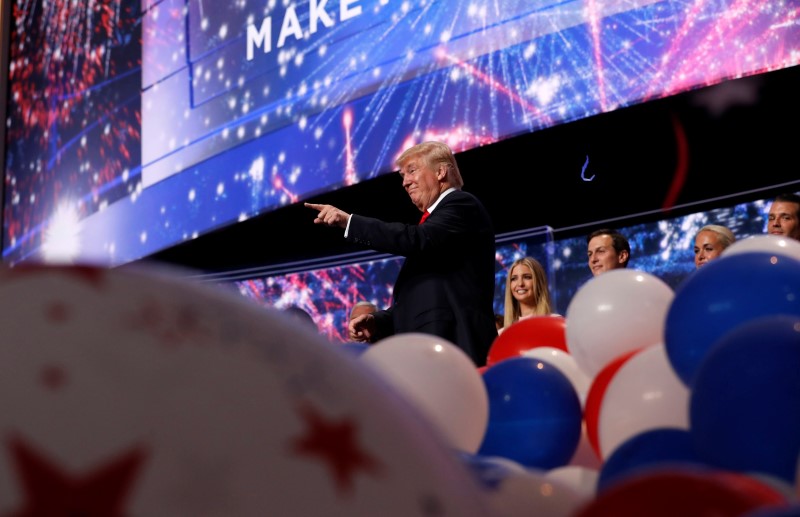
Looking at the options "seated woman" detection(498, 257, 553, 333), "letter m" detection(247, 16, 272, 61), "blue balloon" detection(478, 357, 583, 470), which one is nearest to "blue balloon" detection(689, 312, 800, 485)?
"blue balloon" detection(478, 357, 583, 470)

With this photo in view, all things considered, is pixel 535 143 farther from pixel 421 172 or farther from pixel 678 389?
pixel 678 389

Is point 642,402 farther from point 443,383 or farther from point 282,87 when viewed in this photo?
point 282,87

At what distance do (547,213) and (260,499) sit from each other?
3.63 metres

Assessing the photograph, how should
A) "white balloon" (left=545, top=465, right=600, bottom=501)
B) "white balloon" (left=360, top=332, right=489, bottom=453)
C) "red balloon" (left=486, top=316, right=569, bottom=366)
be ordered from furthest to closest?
"red balloon" (left=486, top=316, right=569, bottom=366)
"white balloon" (left=360, top=332, right=489, bottom=453)
"white balloon" (left=545, top=465, right=600, bottom=501)

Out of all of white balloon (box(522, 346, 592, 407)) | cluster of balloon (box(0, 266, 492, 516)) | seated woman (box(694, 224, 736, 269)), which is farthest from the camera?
seated woman (box(694, 224, 736, 269))

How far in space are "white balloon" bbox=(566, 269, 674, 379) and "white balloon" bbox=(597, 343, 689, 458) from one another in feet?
0.83

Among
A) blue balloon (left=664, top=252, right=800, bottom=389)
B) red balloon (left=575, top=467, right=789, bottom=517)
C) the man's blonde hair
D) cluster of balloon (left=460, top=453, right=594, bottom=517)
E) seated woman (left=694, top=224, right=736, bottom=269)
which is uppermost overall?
the man's blonde hair

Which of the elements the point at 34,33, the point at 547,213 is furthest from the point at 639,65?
the point at 34,33

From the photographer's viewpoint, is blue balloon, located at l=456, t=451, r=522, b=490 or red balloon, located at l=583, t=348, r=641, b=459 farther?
red balloon, located at l=583, t=348, r=641, b=459

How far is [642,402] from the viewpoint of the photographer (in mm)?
988

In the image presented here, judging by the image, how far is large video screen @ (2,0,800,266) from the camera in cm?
313

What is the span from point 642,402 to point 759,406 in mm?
239

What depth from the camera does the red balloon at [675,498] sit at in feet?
1.75

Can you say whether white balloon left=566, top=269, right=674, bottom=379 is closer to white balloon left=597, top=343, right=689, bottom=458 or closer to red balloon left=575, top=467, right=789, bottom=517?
white balloon left=597, top=343, right=689, bottom=458
